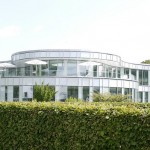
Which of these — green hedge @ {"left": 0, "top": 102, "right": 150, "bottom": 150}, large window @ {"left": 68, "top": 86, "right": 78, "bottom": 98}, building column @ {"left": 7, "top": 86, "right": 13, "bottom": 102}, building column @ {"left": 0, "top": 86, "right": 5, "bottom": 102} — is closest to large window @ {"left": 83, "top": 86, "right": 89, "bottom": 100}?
large window @ {"left": 68, "top": 86, "right": 78, "bottom": 98}

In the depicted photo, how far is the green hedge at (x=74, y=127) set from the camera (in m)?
8.11

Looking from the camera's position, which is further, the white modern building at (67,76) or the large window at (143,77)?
the large window at (143,77)

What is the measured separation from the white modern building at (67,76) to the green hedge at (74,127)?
27.6 metres

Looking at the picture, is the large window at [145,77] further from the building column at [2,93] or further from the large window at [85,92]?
the building column at [2,93]

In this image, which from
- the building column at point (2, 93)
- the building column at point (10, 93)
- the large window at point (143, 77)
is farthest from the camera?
the large window at point (143, 77)

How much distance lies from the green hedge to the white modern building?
27566 millimetres

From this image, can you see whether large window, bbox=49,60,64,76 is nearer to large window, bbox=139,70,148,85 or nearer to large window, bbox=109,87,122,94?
large window, bbox=109,87,122,94

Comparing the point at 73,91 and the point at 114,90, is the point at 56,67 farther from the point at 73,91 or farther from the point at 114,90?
the point at 114,90

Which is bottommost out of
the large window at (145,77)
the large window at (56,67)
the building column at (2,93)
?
the building column at (2,93)

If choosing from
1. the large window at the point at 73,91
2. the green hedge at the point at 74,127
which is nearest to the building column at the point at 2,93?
the large window at the point at 73,91

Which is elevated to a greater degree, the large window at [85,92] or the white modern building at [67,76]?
the white modern building at [67,76]

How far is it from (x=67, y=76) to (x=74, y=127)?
30.5 metres

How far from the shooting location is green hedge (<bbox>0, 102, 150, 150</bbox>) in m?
8.11

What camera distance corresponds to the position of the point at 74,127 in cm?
937
